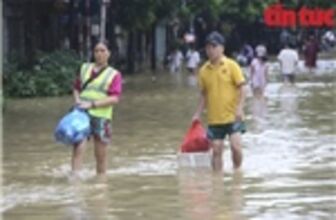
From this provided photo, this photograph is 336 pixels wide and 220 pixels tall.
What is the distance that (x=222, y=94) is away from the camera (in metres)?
13.5

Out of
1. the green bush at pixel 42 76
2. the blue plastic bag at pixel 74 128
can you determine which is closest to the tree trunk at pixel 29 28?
the green bush at pixel 42 76

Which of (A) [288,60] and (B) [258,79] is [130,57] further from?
(B) [258,79]

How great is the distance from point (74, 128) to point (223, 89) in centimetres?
185

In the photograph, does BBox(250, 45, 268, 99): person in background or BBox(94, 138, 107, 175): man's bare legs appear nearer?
BBox(94, 138, 107, 175): man's bare legs

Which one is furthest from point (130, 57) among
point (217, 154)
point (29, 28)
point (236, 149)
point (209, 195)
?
point (209, 195)

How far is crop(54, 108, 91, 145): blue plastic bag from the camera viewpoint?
1291 cm

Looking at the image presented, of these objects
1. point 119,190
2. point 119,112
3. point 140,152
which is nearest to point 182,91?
point 119,112

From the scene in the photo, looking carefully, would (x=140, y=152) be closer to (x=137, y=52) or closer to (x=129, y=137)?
(x=129, y=137)

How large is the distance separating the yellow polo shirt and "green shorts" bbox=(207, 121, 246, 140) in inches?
2.3

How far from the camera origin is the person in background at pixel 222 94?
44.0 feet

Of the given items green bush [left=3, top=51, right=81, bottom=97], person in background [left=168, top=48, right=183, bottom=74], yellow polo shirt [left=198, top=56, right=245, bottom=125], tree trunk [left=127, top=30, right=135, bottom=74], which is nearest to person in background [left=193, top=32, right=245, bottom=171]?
yellow polo shirt [left=198, top=56, right=245, bottom=125]

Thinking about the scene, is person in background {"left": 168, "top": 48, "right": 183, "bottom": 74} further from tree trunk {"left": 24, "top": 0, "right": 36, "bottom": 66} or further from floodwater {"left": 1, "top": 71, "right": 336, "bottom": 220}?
floodwater {"left": 1, "top": 71, "right": 336, "bottom": 220}

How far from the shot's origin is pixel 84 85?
43.3ft

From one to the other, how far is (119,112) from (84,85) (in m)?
13.4
